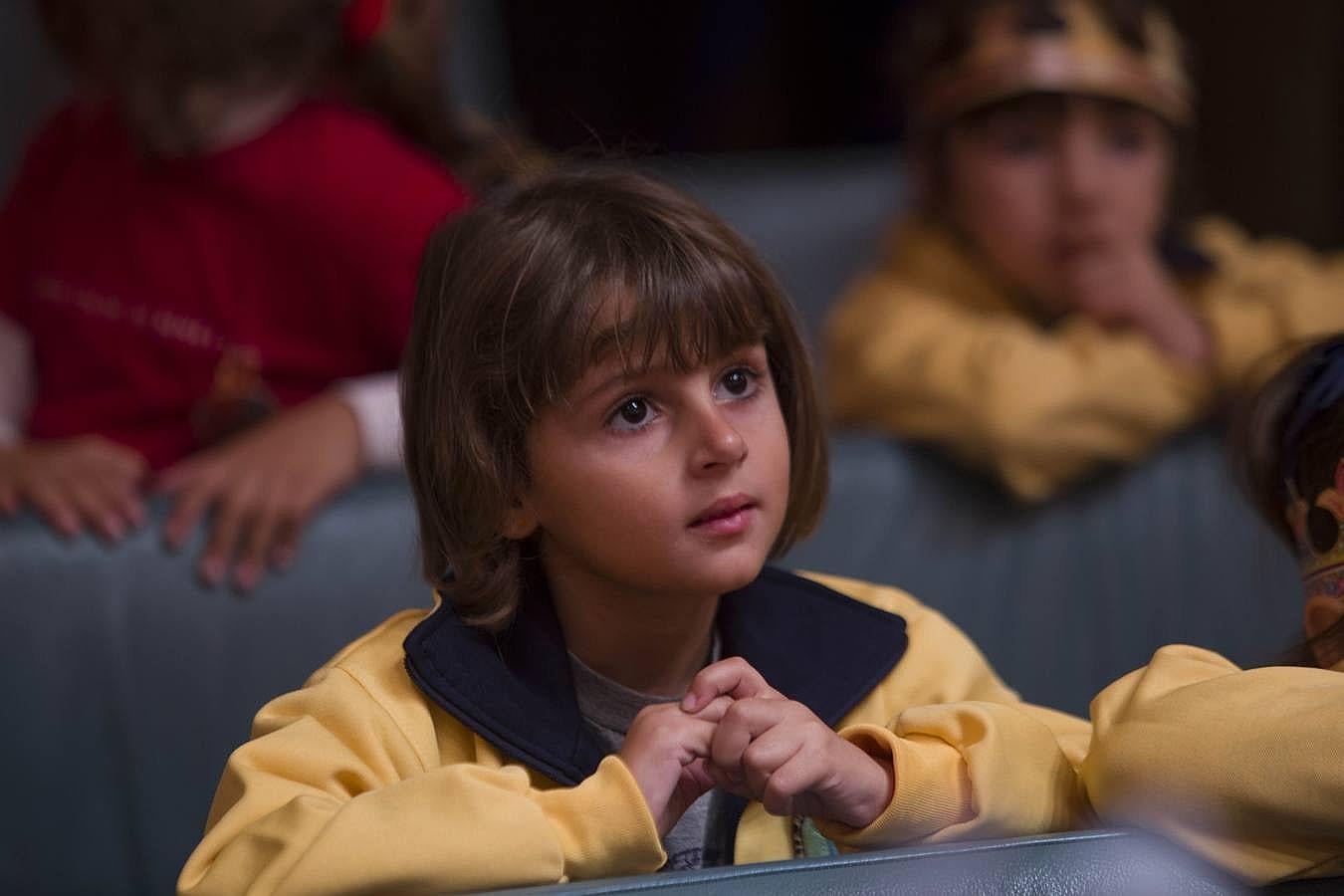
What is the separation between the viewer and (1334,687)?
77cm

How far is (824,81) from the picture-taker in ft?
9.00

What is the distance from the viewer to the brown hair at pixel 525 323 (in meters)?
0.83

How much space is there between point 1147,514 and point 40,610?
974 millimetres

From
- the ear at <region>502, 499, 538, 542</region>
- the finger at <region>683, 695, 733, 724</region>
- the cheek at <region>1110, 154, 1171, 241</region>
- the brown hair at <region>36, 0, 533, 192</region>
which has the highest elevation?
the brown hair at <region>36, 0, 533, 192</region>

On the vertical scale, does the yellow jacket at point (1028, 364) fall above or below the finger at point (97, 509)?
above

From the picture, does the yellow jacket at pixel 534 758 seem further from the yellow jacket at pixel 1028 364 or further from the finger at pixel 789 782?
the yellow jacket at pixel 1028 364

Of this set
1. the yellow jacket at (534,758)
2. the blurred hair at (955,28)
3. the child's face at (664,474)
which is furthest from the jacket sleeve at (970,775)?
the blurred hair at (955,28)

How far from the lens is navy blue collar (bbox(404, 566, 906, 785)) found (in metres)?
0.85

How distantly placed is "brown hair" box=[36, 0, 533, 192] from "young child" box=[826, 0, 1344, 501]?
0.45 metres

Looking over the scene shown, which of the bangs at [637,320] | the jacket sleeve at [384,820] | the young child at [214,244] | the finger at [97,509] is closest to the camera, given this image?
the jacket sleeve at [384,820]

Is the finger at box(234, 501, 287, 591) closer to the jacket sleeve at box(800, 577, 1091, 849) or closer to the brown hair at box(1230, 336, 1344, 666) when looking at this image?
the jacket sleeve at box(800, 577, 1091, 849)

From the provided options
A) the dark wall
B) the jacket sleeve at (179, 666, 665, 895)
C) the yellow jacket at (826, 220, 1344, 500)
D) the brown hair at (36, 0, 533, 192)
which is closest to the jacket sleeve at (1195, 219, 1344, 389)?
the yellow jacket at (826, 220, 1344, 500)

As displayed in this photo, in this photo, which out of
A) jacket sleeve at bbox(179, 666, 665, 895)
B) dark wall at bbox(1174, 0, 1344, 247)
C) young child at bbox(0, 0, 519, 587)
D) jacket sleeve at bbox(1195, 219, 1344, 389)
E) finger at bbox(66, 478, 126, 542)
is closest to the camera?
jacket sleeve at bbox(179, 666, 665, 895)

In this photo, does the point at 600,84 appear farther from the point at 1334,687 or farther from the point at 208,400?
the point at 1334,687
